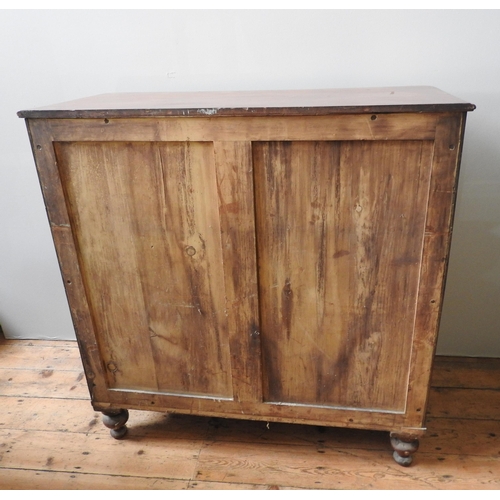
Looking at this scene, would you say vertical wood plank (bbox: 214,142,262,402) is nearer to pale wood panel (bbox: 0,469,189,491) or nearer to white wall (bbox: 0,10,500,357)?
pale wood panel (bbox: 0,469,189,491)

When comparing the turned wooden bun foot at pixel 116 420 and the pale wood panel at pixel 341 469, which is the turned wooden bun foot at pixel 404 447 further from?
the turned wooden bun foot at pixel 116 420

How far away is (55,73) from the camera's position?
1.76 metres

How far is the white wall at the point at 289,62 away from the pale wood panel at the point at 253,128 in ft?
1.95

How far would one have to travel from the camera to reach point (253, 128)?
45.2 inches

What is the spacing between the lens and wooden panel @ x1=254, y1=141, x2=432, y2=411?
1.16 metres

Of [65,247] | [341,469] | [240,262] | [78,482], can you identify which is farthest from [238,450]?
[65,247]

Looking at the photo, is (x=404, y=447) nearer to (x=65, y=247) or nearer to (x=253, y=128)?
(x=253, y=128)

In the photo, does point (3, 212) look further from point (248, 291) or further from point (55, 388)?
point (248, 291)

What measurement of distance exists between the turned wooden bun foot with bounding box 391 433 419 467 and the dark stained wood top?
3.20 feet

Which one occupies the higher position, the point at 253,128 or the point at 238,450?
the point at 253,128

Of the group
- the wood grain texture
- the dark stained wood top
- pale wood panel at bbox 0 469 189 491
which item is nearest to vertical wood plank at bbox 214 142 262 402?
the wood grain texture

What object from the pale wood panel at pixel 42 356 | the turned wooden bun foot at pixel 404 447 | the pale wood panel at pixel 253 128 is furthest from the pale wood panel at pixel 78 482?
the pale wood panel at pixel 253 128

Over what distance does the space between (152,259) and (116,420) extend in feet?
2.14

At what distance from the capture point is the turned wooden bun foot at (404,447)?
1465 mm
